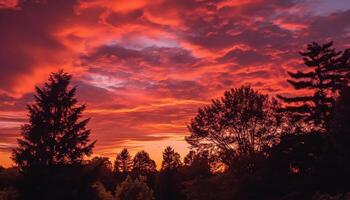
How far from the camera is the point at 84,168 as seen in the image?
28266mm

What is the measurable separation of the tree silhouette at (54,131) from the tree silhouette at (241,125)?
777 inches

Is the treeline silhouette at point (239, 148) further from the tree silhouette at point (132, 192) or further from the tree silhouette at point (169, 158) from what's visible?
the tree silhouette at point (169, 158)

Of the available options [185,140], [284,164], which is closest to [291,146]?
[284,164]

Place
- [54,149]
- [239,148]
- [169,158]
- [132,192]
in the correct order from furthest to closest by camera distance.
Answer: [169,158]
[132,192]
[239,148]
[54,149]

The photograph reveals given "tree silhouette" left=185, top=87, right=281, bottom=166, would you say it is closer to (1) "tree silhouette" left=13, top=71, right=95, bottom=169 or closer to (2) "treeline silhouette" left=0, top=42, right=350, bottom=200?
(2) "treeline silhouette" left=0, top=42, right=350, bottom=200

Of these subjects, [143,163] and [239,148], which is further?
[143,163]

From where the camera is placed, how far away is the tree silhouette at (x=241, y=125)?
4484cm

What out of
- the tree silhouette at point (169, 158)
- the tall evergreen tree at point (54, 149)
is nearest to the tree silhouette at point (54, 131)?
the tall evergreen tree at point (54, 149)

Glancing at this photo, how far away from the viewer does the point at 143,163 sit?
126 metres

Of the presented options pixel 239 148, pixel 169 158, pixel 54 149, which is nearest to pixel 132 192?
pixel 239 148

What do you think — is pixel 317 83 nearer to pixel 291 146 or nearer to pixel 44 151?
pixel 291 146

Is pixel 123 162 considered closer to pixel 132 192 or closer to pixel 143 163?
pixel 143 163

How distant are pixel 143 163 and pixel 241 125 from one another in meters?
85.1

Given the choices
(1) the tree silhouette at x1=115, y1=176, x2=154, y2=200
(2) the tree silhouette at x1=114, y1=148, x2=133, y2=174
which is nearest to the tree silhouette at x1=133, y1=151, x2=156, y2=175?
(2) the tree silhouette at x1=114, y1=148, x2=133, y2=174
